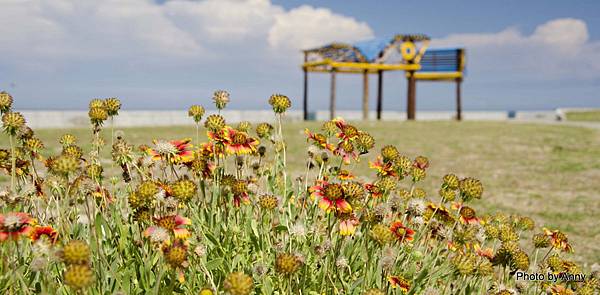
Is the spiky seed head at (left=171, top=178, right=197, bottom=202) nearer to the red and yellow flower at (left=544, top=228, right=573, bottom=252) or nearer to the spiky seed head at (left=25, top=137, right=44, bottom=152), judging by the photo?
the spiky seed head at (left=25, top=137, right=44, bottom=152)

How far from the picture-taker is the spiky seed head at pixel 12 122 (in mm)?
1708

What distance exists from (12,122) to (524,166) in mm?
9144

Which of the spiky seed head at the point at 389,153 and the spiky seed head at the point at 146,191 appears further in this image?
the spiky seed head at the point at 389,153

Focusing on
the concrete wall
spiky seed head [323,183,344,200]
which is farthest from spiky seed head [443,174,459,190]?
the concrete wall

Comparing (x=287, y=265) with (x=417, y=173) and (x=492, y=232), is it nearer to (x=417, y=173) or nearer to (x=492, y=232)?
(x=417, y=173)

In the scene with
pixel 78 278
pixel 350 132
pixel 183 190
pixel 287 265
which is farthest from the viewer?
pixel 350 132

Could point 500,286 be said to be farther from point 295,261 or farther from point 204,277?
point 204,277

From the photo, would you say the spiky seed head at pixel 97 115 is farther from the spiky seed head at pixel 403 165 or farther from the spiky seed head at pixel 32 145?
the spiky seed head at pixel 403 165

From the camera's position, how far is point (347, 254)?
2.15 meters

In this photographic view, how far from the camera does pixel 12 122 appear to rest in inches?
67.2

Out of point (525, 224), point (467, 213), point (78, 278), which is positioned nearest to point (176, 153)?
point (78, 278)

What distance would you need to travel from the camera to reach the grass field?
5.39 metres

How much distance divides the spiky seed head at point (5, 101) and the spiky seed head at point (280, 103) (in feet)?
3.57

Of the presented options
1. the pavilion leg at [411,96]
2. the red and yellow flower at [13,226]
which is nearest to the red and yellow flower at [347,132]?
the red and yellow flower at [13,226]
